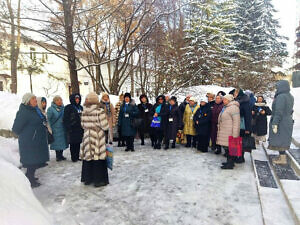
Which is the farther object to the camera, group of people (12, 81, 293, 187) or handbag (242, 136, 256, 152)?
handbag (242, 136, 256, 152)

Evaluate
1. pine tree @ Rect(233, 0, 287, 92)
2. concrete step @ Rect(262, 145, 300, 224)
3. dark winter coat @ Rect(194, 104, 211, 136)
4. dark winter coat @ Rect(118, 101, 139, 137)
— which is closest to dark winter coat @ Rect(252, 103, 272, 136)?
concrete step @ Rect(262, 145, 300, 224)

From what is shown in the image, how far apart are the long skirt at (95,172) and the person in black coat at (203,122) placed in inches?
131

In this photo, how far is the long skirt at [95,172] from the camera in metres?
4.34

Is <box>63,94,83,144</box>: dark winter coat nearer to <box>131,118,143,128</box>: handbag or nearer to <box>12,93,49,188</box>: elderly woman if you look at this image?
<box>12,93,49,188</box>: elderly woman

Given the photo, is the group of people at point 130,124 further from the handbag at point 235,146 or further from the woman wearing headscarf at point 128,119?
the handbag at point 235,146

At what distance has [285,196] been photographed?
3.68 metres

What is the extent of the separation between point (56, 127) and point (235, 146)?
4539mm

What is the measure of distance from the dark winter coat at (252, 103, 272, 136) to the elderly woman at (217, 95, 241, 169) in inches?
78.5

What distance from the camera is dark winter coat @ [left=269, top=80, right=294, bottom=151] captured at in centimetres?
484

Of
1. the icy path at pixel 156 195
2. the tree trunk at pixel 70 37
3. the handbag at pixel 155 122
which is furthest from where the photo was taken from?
the handbag at pixel 155 122

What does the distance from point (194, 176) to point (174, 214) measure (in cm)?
162

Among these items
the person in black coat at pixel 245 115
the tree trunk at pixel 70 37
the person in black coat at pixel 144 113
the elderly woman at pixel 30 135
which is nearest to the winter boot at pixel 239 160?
the person in black coat at pixel 245 115

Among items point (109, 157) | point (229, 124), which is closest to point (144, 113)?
point (229, 124)

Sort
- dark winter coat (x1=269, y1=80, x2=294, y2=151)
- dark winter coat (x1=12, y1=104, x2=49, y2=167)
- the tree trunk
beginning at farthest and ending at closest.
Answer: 1. the tree trunk
2. dark winter coat (x1=269, y1=80, x2=294, y2=151)
3. dark winter coat (x1=12, y1=104, x2=49, y2=167)
